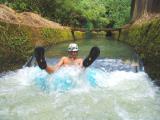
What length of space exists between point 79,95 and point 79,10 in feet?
74.2

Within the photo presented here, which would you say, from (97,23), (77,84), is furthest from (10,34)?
(97,23)

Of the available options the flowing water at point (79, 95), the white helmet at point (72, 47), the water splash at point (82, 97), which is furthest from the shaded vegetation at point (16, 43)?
the white helmet at point (72, 47)

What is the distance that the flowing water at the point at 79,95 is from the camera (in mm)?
7168

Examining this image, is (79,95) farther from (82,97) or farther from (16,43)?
(16,43)

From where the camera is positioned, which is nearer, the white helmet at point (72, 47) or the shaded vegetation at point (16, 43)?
the white helmet at point (72, 47)

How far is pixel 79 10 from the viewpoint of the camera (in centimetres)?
3056

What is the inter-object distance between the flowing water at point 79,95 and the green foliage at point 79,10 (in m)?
12.2

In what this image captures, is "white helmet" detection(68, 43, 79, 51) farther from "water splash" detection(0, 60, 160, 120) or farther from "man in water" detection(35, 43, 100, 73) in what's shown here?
"water splash" detection(0, 60, 160, 120)

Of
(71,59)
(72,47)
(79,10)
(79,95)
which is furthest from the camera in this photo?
(79,10)

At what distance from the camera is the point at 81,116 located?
7.04 m

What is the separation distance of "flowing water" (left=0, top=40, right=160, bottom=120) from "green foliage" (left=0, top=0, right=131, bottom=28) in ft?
39.9

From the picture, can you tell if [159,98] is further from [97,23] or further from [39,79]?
[97,23]

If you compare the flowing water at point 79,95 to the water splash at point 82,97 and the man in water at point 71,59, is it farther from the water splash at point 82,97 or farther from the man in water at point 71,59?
the man in water at point 71,59

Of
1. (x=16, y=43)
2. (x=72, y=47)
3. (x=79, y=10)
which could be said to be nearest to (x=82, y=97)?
(x=72, y=47)
